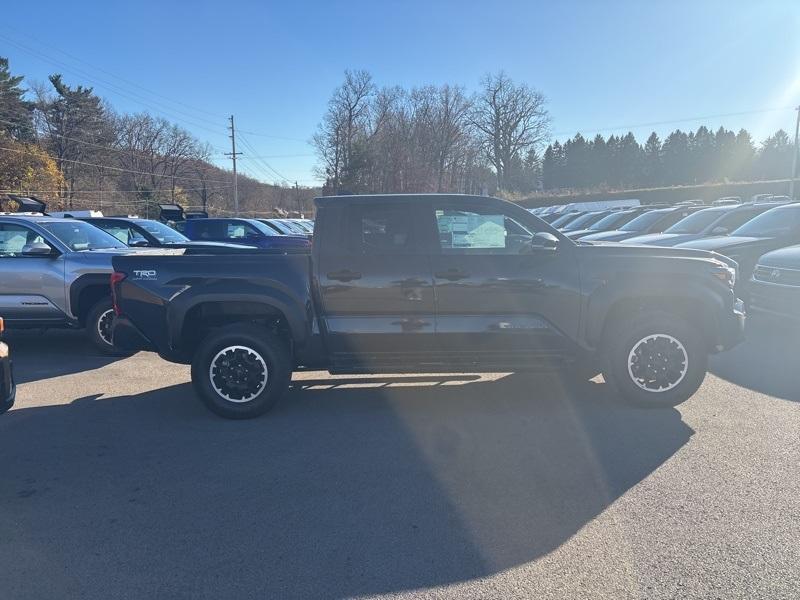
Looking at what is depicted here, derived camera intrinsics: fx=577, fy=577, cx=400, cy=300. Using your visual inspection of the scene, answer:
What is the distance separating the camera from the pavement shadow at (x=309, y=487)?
304 cm

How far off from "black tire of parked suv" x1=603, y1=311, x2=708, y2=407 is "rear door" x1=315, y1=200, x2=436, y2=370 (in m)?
1.77

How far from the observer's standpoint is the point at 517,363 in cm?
536

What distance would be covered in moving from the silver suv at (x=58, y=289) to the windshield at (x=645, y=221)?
44.4 feet

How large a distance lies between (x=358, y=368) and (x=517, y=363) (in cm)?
148

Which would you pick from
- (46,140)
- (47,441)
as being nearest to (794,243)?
(47,441)

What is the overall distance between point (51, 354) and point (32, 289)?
3.21ft

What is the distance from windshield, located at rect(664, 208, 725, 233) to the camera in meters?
13.0

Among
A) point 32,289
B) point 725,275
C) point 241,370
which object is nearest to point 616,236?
Answer: point 725,275

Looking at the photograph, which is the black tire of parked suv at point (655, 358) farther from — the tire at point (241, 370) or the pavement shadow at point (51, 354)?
the pavement shadow at point (51, 354)

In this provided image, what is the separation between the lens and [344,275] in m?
5.23

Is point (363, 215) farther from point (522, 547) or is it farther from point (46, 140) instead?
point (46, 140)

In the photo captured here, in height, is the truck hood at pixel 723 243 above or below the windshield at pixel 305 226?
below

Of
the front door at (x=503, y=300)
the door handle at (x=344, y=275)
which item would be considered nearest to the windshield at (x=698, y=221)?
the front door at (x=503, y=300)

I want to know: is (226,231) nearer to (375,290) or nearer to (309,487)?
(375,290)
